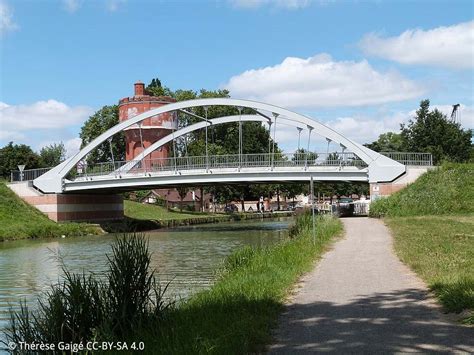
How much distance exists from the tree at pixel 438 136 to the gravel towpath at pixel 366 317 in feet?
162

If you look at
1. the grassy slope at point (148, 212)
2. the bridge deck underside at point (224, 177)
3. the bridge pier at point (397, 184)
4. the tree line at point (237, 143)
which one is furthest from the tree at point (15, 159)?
the bridge pier at point (397, 184)

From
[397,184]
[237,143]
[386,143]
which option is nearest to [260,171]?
[397,184]

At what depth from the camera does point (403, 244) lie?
18.5 metres

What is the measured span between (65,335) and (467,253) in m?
10.0

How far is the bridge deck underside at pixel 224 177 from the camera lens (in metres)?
42.4

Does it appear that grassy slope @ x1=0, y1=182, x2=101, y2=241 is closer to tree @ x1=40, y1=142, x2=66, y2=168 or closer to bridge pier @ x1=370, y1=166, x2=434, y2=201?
bridge pier @ x1=370, y1=166, x2=434, y2=201

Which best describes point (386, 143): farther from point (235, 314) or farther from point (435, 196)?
point (235, 314)

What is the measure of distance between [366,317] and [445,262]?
5.27 m

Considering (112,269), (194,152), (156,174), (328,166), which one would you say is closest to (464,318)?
(112,269)

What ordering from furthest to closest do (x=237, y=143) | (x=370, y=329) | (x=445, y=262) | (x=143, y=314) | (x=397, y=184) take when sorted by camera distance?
(x=237, y=143) → (x=397, y=184) → (x=445, y=262) → (x=143, y=314) → (x=370, y=329)

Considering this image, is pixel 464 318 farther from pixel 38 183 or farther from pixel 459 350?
pixel 38 183

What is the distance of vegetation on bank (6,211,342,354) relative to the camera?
7.36 metres

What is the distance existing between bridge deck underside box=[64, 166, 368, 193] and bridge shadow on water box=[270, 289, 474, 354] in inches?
1242

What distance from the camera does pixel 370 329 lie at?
7707mm
